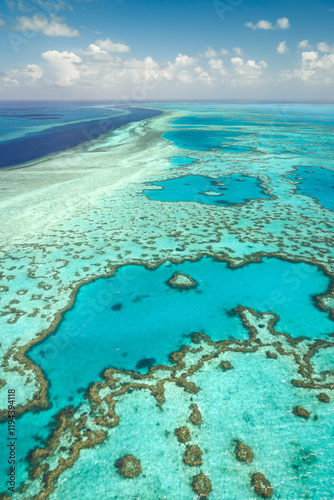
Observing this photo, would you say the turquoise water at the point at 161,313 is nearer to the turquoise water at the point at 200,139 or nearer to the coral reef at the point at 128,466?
the coral reef at the point at 128,466

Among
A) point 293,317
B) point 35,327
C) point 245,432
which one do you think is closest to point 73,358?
point 35,327

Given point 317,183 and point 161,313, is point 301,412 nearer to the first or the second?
point 161,313

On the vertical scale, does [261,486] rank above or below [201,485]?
above

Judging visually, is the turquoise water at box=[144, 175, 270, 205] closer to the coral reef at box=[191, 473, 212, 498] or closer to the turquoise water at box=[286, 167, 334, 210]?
the turquoise water at box=[286, 167, 334, 210]

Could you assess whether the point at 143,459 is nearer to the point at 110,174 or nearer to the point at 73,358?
the point at 73,358

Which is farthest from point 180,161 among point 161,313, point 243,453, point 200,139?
point 243,453

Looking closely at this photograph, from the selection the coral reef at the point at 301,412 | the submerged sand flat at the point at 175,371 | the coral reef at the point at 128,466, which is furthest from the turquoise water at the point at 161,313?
the coral reef at the point at 301,412

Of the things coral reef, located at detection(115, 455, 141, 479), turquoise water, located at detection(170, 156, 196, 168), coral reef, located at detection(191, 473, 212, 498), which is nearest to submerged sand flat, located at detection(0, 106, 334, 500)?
coral reef, located at detection(191, 473, 212, 498)
